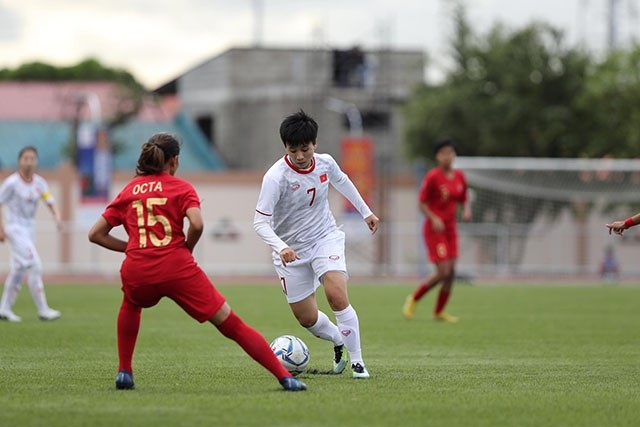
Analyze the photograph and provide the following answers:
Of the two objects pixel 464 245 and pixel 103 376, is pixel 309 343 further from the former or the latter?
pixel 464 245

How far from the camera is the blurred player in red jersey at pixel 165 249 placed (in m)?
8.50

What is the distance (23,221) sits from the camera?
53.9 feet

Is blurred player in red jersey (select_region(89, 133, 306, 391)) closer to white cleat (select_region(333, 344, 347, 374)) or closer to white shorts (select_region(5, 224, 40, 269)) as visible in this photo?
white cleat (select_region(333, 344, 347, 374))

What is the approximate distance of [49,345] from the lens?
12.9m

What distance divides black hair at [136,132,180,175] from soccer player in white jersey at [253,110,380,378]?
3.53ft

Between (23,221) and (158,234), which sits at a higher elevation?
(158,234)

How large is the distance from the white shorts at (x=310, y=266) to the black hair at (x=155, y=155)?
160 cm

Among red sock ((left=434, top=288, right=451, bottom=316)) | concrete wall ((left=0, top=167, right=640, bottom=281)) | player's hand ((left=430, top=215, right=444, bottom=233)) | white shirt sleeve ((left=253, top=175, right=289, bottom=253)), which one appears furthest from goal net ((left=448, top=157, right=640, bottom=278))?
white shirt sleeve ((left=253, top=175, right=289, bottom=253))

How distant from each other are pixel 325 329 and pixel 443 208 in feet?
22.1

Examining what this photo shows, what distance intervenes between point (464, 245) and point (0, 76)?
1556 inches

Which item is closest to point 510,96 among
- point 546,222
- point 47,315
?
point 546,222

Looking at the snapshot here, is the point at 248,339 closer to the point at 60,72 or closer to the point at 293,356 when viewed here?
the point at 293,356

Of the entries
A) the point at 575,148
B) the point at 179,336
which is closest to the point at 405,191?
the point at 575,148

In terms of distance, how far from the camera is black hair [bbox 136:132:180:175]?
8.69 meters
